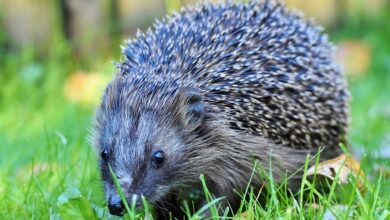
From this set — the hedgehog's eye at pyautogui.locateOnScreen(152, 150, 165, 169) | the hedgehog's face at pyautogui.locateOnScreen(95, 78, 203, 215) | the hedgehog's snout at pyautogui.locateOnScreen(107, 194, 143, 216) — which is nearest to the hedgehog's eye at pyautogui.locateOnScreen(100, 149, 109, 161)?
the hedgehog's face at pyautogui.locateOnScreen(95, 78, 203, 215)

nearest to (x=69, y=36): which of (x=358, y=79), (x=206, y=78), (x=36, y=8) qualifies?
(x=36, y=8)

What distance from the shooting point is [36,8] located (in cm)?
821

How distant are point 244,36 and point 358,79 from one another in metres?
4.51

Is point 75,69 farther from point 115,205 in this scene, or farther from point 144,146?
point 115,205

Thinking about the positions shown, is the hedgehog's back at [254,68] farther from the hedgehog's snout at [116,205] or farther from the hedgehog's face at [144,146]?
the hedgehog's snout at [116,205]

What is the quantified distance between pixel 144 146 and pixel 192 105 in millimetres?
438

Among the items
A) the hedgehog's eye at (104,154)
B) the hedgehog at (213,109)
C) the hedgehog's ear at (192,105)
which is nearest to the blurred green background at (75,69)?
the hedgehog at (213,109)

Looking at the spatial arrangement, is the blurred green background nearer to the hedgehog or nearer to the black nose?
the hedgehog

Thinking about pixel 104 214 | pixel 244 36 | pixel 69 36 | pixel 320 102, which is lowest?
pixel 104 214

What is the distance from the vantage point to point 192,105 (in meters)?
A: 4.26

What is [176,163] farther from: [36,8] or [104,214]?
[36,8]

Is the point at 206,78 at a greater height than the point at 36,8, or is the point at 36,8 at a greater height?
the point at 36,8

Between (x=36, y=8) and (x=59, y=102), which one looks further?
(x=36, y=8)

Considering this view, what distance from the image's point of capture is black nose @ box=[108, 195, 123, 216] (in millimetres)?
3688
